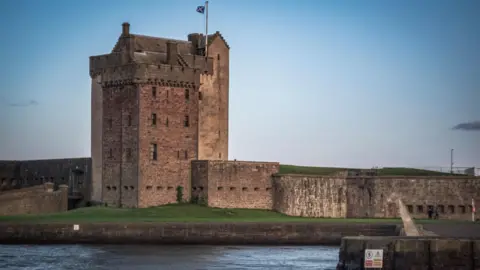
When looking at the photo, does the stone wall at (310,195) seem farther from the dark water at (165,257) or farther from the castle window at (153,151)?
the dark water at (165,257)

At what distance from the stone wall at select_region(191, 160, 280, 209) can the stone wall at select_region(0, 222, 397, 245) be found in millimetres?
9220

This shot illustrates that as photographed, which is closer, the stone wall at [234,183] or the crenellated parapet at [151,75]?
the crenellated parapet at [151,75]

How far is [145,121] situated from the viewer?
66.6 metres

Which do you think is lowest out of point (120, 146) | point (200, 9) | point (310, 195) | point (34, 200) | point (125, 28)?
point (34, 200)

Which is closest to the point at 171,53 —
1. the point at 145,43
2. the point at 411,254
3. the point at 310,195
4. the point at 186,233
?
the point at 145,43

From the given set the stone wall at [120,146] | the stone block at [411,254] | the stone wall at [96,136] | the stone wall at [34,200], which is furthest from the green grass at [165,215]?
the stone block at [411,254]

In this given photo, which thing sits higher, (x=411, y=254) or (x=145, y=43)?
(x=145, y=43)

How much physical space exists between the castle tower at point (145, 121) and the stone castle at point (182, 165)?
6 cm

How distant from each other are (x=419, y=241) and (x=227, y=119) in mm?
34623

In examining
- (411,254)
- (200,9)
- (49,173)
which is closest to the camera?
(411,254)

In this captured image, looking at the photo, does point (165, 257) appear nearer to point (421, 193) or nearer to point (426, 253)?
point (426, 253)

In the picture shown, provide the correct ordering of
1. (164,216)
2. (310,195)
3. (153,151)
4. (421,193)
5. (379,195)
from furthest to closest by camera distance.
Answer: (421,193)
(379,195)
(310,195)
(153,151)
(164,216)

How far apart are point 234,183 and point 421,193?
11526 millimetres

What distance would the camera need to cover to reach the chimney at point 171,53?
69.7 metres
